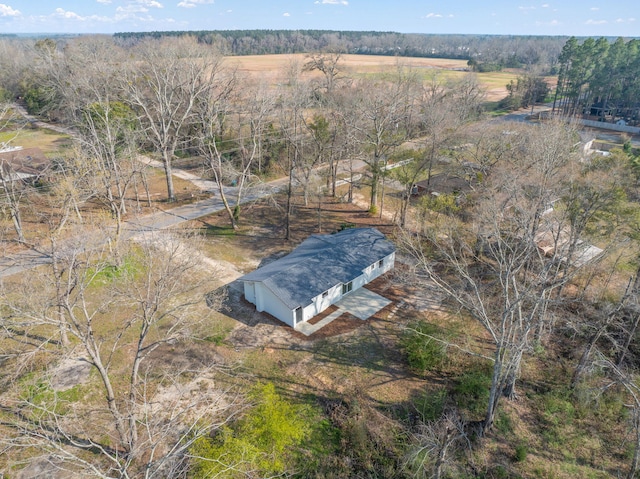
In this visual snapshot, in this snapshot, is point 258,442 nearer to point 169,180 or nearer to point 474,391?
point 474,391

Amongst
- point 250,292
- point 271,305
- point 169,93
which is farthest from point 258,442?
point 169,93

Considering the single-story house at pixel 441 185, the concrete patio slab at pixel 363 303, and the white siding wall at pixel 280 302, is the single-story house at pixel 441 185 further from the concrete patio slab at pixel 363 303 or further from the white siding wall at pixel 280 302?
the white siding wall at pixel 280 302

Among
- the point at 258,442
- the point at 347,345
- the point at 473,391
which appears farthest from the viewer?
the point at 347,345

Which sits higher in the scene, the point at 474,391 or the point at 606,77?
the point at 606,77

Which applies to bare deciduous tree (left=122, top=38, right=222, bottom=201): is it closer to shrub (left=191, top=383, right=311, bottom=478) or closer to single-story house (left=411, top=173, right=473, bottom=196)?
single-story house (left=411, top=173, right=473, bottom=196)

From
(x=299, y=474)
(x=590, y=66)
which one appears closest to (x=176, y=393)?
(x=299, y=474)

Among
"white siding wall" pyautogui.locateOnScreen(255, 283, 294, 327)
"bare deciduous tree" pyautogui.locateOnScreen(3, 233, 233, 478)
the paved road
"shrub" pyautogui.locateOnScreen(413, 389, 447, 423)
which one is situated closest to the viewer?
"bare deciduous tree" pyautogui.locateOnScreen(3, 233, 233, 478)

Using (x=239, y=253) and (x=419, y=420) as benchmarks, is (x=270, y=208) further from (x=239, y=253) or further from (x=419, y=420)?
(x=419, y=420)

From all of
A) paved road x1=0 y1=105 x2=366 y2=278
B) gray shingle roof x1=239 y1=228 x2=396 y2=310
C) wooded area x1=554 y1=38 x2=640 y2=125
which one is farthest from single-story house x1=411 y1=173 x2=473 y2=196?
wooded area x1=554 y1=38 x2=640 y2=125
